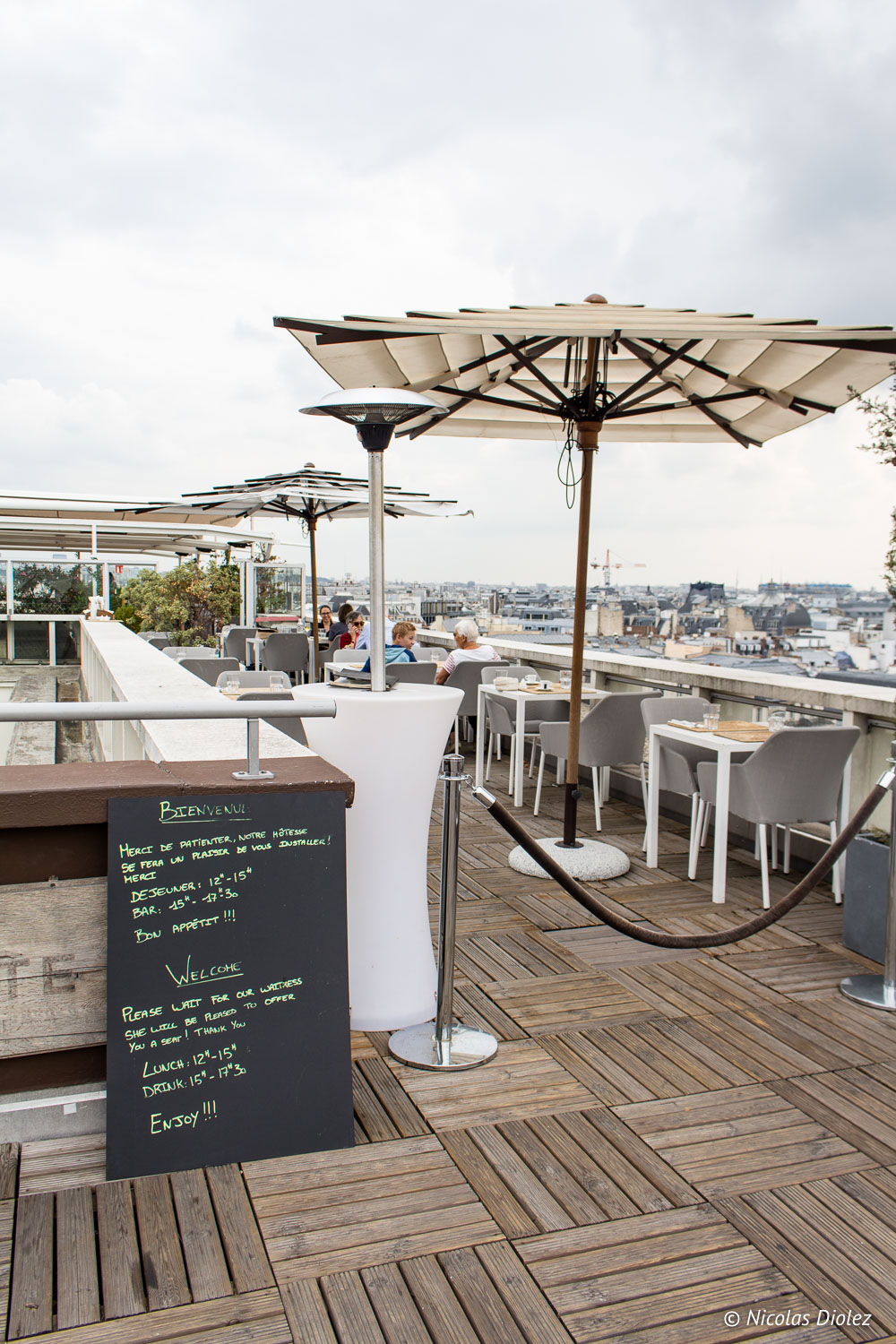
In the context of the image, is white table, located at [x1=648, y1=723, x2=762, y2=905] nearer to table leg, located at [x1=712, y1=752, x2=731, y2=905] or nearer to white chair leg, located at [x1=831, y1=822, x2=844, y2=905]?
table leg, located at [x1=712, y1=752, x2=731, y2=905]

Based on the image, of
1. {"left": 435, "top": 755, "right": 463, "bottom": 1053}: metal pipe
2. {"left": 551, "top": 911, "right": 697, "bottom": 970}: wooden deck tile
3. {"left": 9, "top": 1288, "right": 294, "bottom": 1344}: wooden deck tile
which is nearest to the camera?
{"left": 9, "top": 1288, "right": 294, "bottom": 1344}: wooden deck tile

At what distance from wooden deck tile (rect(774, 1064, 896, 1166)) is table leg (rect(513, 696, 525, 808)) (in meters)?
3.60

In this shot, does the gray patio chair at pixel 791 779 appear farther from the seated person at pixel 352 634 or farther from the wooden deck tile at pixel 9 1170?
the seated person at pixel 352 634

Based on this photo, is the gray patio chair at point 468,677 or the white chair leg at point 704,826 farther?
the gray patio chair at point 468,677

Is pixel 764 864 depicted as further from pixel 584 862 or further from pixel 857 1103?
pixel 857 1103

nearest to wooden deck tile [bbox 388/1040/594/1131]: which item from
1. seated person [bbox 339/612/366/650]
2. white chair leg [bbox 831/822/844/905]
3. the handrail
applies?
the handrail

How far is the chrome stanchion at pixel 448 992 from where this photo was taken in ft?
9.23

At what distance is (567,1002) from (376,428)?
6.68 ft

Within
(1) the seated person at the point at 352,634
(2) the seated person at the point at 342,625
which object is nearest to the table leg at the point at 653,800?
(1) the seated person at the point at 352,634

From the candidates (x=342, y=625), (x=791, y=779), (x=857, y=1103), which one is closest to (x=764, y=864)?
(x=791, y=779)

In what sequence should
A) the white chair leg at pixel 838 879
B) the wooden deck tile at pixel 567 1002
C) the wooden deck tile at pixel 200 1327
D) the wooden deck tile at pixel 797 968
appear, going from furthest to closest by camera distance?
the white chair leg at pixel 838 879, the wooden deck tile at pixel 797 968, the wooden deck tile at pixel 567 1002, the wooden deck tile at pixel 200 1327

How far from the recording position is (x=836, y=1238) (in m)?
2.06

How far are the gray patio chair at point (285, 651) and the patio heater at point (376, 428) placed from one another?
8.68 meters

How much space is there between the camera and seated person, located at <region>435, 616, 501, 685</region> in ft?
24.9
